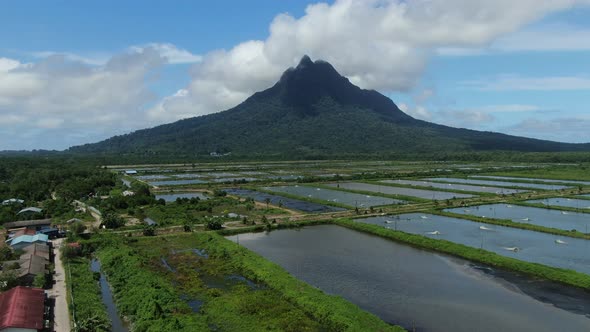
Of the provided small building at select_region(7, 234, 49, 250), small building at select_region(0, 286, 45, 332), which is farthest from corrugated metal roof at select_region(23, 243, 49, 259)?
small building at select_region(0, 286, 45, 332)

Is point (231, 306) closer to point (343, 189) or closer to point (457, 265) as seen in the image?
point (457, 265)

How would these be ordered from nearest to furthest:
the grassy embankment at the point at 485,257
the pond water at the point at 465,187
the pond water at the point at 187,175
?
the grassy embankment at the point at 485,257
the pond water at the point at 465,187
the pond water at the point at 187,175

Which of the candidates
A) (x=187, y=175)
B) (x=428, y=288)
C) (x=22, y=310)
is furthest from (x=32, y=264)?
(x=187, y=175)

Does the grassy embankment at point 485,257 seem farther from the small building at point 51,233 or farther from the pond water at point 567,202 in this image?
the pond water at point 567,202

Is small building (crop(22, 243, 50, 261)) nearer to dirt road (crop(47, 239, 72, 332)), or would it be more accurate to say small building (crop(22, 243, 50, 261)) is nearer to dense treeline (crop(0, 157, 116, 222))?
dirt road (crop(47, 239, 72, 332))

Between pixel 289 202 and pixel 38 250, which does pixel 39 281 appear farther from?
pixel 289 202

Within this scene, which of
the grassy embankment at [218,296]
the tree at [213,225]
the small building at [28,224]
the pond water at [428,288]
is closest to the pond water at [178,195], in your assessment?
the small building at [28,224]

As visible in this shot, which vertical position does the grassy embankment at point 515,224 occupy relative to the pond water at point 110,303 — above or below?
above
